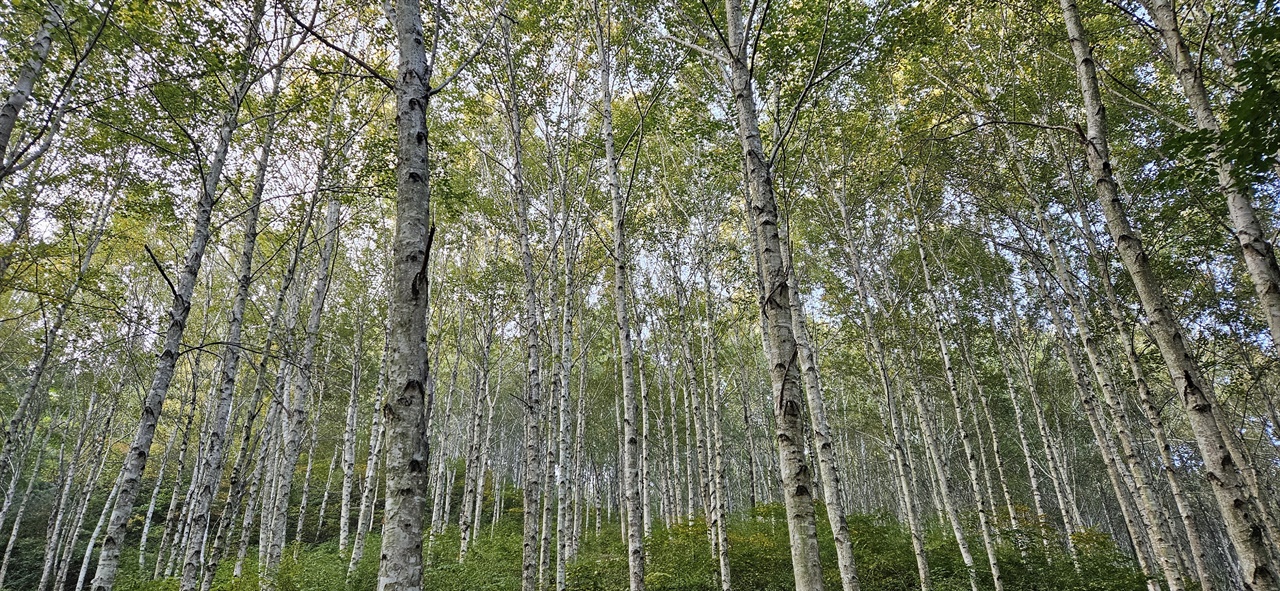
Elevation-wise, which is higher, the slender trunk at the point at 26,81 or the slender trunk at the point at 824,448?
the slender trunk at the point at 26,81

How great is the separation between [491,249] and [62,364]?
43.5 ft

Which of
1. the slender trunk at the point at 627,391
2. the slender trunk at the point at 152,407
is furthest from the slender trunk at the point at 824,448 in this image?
the slender trunk at the point at 152,407

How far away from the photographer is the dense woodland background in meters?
3.67

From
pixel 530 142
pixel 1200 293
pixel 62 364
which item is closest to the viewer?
pixel 1200 293

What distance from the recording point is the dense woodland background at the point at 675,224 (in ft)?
12.0

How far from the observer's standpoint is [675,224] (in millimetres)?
13219

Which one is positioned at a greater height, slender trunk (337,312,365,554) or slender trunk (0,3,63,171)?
slender trunk (0,3,63,171)

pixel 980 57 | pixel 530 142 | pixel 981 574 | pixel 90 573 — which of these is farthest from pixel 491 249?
pixel 90 573

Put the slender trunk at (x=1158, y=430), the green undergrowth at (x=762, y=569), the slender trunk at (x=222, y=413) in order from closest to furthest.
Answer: the slender trunk at (x=1158, y=430) → the slender trunk at (x=222, y=413) → the green undergrowth at (x=762, y=569)

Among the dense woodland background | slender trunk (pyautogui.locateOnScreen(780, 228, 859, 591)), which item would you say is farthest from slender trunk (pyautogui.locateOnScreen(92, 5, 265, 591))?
slender trunk (pyautogui.locateOnScreen(780, 228, 859, 591))

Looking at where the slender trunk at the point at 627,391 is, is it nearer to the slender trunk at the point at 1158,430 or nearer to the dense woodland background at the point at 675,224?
the dense woodland background at the point at 675,224

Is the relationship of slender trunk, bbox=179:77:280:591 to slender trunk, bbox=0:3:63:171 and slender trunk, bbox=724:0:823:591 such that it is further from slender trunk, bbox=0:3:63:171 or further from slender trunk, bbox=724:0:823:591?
slender trunk, bbox=724:0:823:591

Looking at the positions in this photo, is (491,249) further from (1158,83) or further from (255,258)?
(1158,83)

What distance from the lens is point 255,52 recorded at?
6992 millimetres
